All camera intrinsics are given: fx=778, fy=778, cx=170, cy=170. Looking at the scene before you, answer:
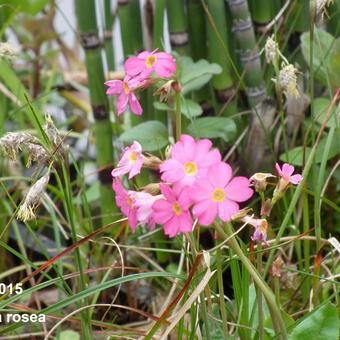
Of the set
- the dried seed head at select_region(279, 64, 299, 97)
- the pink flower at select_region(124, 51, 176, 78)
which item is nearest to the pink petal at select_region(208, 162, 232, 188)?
the pink flower at select_region(124, 51, 176, 78)

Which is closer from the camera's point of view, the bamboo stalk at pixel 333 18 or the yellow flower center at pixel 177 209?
the yellow flower center at pixel 177 209

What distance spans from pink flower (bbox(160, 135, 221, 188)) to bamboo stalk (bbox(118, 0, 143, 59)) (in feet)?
2.40

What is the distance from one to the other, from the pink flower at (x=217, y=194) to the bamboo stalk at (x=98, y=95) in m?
0.73

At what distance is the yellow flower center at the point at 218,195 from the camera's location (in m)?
0.61

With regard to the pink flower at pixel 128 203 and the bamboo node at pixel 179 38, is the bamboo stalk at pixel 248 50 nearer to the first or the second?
the bamboo node at pixel 179 38

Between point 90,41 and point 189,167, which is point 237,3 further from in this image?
point 189,167

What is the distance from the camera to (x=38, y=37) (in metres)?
1.87

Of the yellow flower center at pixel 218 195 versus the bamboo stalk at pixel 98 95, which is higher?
the yellow flower center at pixel 218 195

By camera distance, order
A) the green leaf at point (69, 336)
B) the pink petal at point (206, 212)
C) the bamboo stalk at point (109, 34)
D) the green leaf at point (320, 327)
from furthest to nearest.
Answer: the bamboo stalk at point (109, 34) → the green leaf at point (69, 336) → the green leaf at point (320, 327) → the pink petal at point (206, 212)

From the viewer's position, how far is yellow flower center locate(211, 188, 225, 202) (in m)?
0.61

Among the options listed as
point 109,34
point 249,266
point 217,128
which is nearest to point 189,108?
point 217,128

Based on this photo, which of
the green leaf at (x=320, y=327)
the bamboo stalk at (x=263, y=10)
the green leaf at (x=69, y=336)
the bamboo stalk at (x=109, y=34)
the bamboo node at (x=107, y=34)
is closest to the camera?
the green leaf at (x=320, y=327)

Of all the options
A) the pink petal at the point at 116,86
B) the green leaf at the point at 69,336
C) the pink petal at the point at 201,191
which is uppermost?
the pink petal at the point at 116,86

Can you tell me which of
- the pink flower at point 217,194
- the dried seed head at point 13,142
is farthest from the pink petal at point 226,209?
the dried seed head at point 13,142
